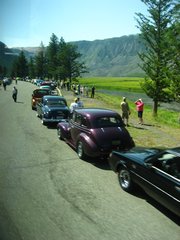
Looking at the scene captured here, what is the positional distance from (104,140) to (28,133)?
6557 mm

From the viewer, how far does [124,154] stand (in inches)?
356

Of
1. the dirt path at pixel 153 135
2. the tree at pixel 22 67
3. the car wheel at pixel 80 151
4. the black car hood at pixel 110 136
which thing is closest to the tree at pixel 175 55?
the dirt path at pixel 153 135

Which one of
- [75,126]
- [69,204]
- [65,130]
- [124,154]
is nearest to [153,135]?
[65,130]

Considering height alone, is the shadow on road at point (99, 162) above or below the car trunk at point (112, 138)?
below

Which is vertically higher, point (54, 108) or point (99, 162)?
point (54, 108)

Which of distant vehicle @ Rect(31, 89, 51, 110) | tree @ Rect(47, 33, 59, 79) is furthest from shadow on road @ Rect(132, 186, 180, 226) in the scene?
tree @ Rect(47, 33, 59, 79)

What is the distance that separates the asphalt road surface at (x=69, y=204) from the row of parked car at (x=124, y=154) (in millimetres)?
454

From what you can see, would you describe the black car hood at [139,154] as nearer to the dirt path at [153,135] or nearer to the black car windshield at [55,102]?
the dirt path at [153,135]

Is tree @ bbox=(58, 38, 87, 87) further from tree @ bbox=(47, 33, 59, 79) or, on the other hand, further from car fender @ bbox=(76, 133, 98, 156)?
car fender @ bbox=(76, 133, 98, 156)

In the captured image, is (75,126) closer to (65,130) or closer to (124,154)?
(65,130)

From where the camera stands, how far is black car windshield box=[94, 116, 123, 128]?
11.6 meters

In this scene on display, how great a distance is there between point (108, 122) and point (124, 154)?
9.90 ft

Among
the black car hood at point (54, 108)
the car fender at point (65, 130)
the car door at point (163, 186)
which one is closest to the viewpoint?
the car door at point (163, 186)

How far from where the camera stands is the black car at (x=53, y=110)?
1844 cm
